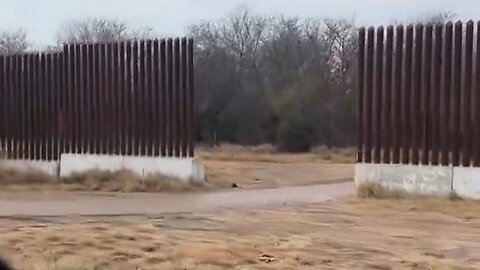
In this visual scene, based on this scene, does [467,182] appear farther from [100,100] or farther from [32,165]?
[32,165]

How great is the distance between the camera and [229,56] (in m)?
59.9

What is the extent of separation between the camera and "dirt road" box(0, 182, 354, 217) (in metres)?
14.0

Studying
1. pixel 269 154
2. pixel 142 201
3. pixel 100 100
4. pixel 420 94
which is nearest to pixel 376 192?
pixel 420 94

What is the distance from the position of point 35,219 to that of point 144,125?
7.14 meters

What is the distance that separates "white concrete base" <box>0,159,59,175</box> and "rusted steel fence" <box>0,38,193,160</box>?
0.54ft

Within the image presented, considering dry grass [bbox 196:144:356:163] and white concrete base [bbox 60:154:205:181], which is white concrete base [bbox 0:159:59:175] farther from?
dry grass [bbox 196:144:356:163]

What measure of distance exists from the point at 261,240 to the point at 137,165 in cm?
950

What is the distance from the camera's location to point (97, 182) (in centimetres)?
1933

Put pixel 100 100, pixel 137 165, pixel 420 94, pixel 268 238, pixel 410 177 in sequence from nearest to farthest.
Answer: pixel 268 238, pixel 410 177, pixel 420 94, pixel 137 165, pixel 100 100

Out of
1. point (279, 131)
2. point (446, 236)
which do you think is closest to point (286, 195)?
point (446, 236)

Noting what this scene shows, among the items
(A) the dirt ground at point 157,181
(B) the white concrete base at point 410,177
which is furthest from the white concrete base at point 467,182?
(A) the dirt ground at point 157,181

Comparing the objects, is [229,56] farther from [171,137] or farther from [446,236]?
[446,236]

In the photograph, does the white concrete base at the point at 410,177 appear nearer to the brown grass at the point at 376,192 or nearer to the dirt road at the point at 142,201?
the brown grass at the point at 376,192

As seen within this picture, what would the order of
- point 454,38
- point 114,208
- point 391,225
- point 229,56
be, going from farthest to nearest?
1. point 229,56
2. point 454,38
3. point 114,208
4. point 391,225
